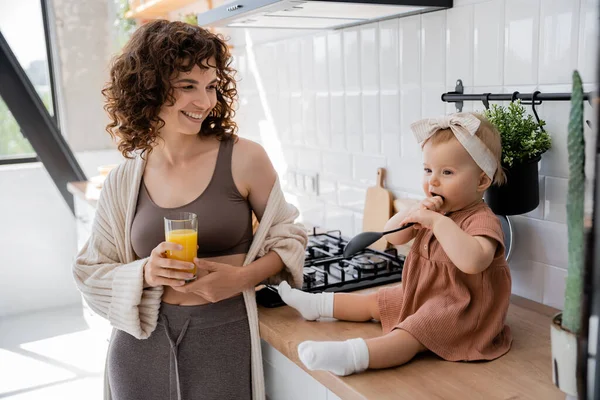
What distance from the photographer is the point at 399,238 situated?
A: 1301 mm

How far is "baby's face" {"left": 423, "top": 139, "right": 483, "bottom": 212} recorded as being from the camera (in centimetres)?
118

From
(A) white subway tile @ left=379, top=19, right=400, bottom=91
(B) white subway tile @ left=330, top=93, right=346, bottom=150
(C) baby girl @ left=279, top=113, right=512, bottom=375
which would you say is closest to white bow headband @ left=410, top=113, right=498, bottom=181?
(C) baby girl @ left=279, top=113, right=512, bottom=375

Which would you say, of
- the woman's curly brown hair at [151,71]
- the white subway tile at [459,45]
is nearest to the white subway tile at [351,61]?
the white subway tile at [459,45]

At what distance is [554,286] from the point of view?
141 centimetres

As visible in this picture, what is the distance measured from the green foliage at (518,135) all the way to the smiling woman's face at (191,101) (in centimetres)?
66

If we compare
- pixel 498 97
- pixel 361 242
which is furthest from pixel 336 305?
pixel 498 97

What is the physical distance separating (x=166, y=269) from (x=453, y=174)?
0.66 metres

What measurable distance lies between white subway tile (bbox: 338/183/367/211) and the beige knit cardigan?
23.5 inches

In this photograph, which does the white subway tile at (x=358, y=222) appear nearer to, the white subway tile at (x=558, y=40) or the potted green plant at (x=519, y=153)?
the potted green plant at (x=519, y=153)

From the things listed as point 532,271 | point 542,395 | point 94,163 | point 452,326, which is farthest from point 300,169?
point 94,163

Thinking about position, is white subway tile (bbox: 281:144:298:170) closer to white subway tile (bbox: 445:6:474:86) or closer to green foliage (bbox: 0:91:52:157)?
white subway tile (bbox: 445:6:474:86)

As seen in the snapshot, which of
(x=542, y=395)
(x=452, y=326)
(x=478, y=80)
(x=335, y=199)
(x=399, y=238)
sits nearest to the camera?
(x=542, y=395)

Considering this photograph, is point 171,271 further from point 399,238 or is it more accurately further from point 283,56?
point 283,56

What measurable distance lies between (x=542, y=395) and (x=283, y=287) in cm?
63
